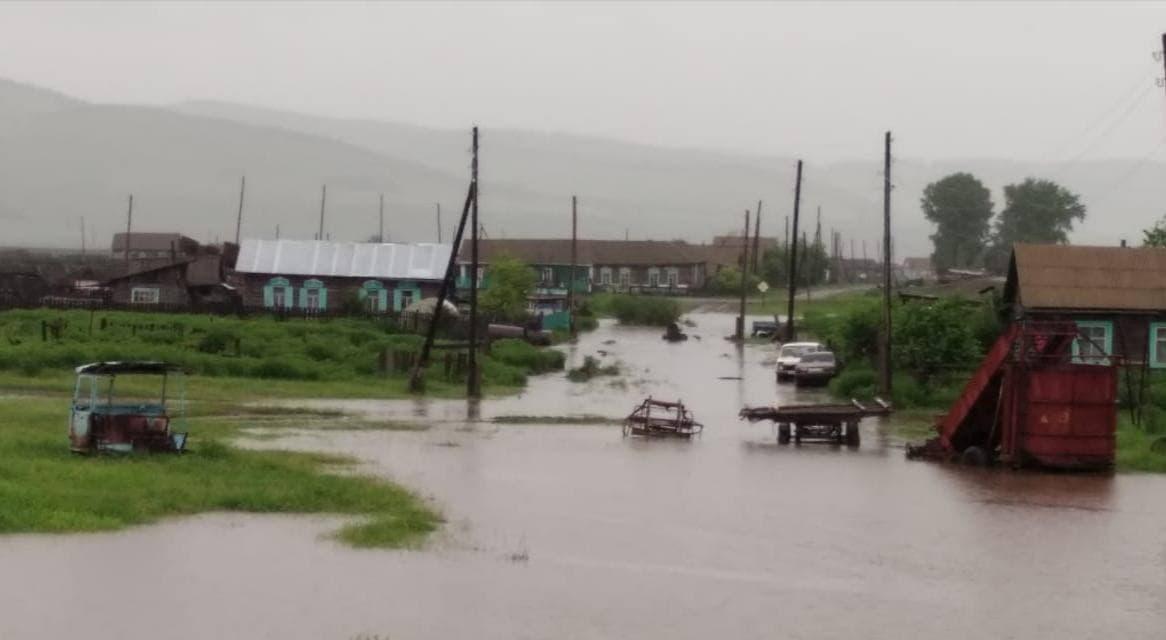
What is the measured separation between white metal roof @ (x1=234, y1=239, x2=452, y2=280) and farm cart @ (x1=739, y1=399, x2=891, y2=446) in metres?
43.1

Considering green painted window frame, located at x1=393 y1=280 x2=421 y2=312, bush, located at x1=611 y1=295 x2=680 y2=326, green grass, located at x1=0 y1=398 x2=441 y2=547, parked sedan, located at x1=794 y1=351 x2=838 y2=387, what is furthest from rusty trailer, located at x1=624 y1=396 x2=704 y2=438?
bush, located at x1=611 y1=295 x2=680 y2=326

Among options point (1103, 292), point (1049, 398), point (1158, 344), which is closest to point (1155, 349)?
point (1158, 344)

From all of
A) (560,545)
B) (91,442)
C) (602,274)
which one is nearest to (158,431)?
(91,442)

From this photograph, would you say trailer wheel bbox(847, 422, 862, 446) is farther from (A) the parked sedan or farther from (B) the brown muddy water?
(A) the parked sedan

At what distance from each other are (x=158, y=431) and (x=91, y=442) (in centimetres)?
115

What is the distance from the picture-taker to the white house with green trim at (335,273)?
7919 cm

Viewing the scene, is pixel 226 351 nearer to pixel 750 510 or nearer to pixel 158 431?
pixel 158 431

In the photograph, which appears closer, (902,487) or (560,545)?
(560,545)

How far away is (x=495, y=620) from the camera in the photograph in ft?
56.5

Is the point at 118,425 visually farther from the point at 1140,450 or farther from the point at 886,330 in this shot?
the point at 886,330

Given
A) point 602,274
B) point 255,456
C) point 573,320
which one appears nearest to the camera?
point 255,456

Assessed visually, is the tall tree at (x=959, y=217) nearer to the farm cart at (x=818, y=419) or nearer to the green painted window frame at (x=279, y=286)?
the green painted window frame at (x=279, y=286)

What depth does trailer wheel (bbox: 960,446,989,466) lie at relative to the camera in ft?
108

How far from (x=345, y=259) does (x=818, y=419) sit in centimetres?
4730
